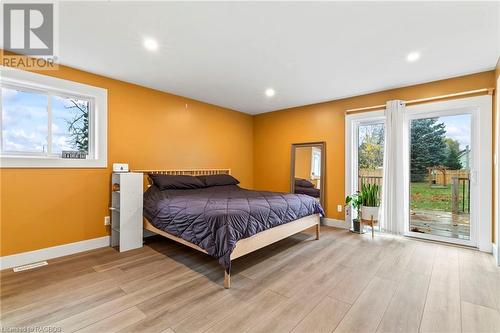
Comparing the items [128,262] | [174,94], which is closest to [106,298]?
[128,262]

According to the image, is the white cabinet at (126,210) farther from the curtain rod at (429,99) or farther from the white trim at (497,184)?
the white trim at (497,184)

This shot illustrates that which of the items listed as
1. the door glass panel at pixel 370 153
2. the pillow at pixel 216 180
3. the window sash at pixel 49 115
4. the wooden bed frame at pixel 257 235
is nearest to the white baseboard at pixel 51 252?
the wooden bed frame at pixel 257 235

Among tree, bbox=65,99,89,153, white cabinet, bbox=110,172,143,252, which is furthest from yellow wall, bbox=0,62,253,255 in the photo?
tree, bbox=65,99,89,153

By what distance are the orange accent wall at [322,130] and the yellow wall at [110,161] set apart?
0.92m

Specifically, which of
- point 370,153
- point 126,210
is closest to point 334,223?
point 370,153

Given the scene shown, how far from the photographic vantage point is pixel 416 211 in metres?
3.67

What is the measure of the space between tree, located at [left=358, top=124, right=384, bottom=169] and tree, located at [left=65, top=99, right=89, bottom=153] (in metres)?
4.42

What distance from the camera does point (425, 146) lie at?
358cm

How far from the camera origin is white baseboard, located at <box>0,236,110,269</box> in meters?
2.49

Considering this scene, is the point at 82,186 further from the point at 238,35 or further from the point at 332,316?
the point at 332,316

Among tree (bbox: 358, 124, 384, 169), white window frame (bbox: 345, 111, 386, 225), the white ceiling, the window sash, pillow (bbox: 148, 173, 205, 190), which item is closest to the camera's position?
the white ceiling

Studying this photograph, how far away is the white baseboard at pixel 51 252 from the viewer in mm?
2494

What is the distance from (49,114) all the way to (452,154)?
5.55m

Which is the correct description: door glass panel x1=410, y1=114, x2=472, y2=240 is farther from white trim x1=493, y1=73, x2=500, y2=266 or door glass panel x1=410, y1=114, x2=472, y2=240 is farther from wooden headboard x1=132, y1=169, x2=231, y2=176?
wooden headboard x1=132, y1=169, x2=231, y2=176
